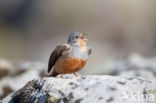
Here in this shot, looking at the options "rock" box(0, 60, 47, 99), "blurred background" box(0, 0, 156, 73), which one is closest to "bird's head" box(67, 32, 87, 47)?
"rock" box(0, 60, 47, 99)

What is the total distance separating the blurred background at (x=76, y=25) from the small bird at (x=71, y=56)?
54.1 feet

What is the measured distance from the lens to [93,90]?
264 inches

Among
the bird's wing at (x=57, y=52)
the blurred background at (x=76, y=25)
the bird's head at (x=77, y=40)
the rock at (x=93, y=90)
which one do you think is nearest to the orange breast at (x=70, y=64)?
the bird's wing at (x=57, y=52)

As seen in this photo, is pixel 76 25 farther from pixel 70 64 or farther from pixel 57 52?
pixel 70 64

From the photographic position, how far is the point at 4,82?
1092 centimetres

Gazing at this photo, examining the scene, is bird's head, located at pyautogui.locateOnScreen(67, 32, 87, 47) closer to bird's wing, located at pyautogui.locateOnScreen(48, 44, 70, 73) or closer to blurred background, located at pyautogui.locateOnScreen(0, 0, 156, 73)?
bird's wing, located at pyautogui.locateOnScreen(48, 44, 70, 73)

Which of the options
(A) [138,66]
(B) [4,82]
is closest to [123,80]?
(B) [4,82]

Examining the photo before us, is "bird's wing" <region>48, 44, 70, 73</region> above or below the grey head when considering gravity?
below

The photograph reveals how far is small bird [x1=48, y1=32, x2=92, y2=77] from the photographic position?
820cm

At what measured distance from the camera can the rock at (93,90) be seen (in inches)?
256

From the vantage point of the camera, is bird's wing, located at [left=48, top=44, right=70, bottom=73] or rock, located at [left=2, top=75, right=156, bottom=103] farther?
bird's wing, located at [left=48, top=44, right=70, bottom=73]

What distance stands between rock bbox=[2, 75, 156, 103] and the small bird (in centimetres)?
95

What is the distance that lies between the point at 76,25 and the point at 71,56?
890 inches

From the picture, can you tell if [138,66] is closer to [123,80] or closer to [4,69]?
[4,69]
